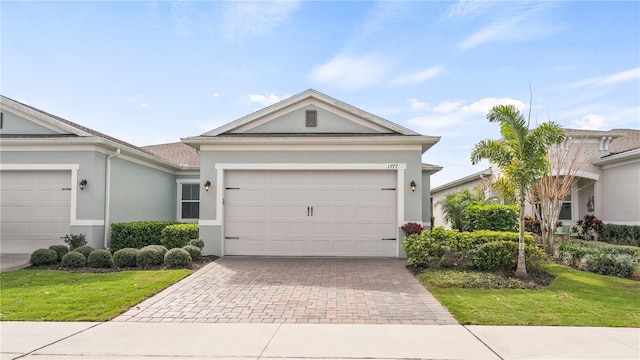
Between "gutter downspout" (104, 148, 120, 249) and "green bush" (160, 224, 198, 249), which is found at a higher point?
"gutter downspout" (104, 148, 120, 249)

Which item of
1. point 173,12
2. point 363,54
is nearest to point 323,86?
point 363,54

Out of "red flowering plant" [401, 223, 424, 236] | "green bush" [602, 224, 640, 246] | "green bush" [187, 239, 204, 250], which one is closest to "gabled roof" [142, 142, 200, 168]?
"green bush" [187, 239, 204, 250]

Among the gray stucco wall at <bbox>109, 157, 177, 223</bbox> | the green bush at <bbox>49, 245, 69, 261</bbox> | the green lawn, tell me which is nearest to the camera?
the green lawn

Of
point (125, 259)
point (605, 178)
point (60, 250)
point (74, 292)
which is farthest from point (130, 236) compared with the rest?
point (605, 178)

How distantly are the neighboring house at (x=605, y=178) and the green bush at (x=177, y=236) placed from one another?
1141 cm

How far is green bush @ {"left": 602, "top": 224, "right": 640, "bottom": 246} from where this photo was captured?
13.1m

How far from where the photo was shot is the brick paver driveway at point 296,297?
5793 millimetres

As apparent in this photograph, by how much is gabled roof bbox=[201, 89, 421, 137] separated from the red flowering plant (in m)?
2.77

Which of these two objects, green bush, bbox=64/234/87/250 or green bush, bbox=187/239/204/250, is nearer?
green bush, bbox=187/239/204/250

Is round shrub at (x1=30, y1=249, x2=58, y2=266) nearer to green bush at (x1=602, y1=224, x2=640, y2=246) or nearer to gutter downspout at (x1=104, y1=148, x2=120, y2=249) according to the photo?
gutter downspout at (x1=104, y1=148, x2=120, y2=249)

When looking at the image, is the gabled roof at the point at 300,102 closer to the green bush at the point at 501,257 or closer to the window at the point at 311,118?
the window at the point at 311,118

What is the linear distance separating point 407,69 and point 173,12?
6989 mm

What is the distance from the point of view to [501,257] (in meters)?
9.05

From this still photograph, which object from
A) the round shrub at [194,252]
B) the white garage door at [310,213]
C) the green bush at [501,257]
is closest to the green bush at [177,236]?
the white garage door at [310,213]
